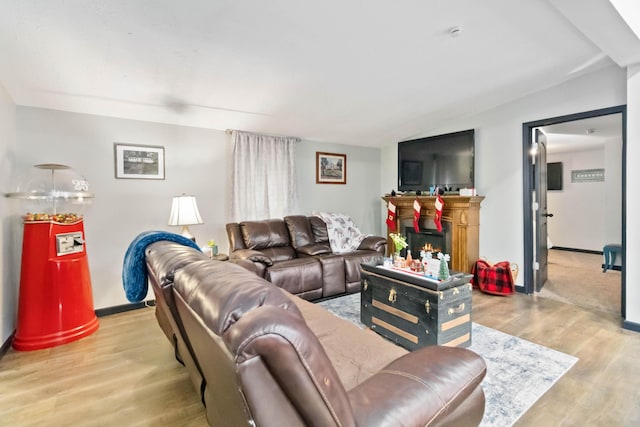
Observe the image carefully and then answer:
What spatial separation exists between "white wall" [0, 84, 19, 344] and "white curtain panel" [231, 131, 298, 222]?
78.7 inches

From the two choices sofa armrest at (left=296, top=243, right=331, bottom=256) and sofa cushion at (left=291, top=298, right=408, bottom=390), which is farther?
sofa armrest at (left=296, top=243, right=331, bottom=256)

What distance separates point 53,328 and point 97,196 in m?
1.27

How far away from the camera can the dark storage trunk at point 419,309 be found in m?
2.13

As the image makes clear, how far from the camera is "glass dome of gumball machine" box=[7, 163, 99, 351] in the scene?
2.48m

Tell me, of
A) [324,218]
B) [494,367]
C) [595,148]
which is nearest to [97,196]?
[324,218]

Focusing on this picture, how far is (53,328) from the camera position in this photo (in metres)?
2.53

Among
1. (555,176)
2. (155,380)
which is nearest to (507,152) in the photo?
(555,176)

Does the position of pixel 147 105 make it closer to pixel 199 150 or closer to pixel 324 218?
pixel 199 150

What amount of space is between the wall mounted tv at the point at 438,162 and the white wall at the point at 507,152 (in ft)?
0.65

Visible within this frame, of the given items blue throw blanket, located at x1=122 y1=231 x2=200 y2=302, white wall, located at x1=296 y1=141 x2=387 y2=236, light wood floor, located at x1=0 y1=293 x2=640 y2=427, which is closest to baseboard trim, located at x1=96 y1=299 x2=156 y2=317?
light wood floor, located at x1=0 y1=293 x2=640 y2=427

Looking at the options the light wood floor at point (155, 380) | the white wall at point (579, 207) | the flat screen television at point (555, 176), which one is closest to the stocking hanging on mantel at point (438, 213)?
the light wood floor at point (155, 380)

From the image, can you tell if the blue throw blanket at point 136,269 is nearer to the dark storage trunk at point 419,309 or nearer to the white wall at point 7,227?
the white wall at point 7,227

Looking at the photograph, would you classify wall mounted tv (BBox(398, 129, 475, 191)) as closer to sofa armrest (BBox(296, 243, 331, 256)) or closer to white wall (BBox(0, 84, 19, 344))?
sofa armrest (BBox(296, 243, 331, 256))

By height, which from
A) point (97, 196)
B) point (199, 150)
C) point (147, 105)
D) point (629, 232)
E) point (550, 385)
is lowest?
point (550, 385)
